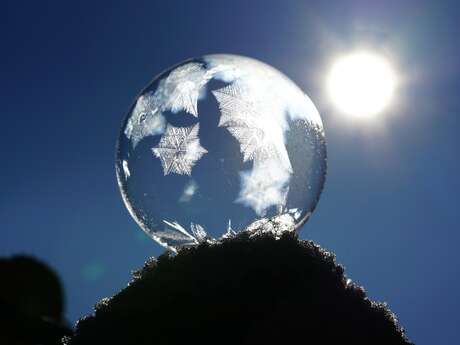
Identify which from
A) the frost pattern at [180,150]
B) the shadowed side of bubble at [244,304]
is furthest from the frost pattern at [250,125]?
the shadowed side of bubble at [244,304]

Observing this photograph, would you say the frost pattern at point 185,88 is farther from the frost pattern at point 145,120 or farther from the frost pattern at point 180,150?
the frost pattern at point 180,150

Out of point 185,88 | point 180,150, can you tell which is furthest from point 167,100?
point 180,150

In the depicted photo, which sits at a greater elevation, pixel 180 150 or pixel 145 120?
pixel 145 120

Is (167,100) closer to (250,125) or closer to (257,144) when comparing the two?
(250,125)

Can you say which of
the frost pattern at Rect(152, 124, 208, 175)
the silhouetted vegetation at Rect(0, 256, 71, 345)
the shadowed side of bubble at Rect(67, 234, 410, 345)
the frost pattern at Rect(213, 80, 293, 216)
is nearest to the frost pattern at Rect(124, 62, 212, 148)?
the frost pattern at Rect(152, 124, 208, 175)

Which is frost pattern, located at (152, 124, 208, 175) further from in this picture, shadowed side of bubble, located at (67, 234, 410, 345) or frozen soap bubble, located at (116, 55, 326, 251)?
shadowed side of bubble, located at (67, 234, 410, 345)

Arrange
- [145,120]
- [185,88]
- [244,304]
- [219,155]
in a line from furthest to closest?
[145,120]
[185,88]
[219,155]
[244,304]

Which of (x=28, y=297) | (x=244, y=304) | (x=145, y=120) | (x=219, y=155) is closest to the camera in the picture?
(x=244, y=304)
